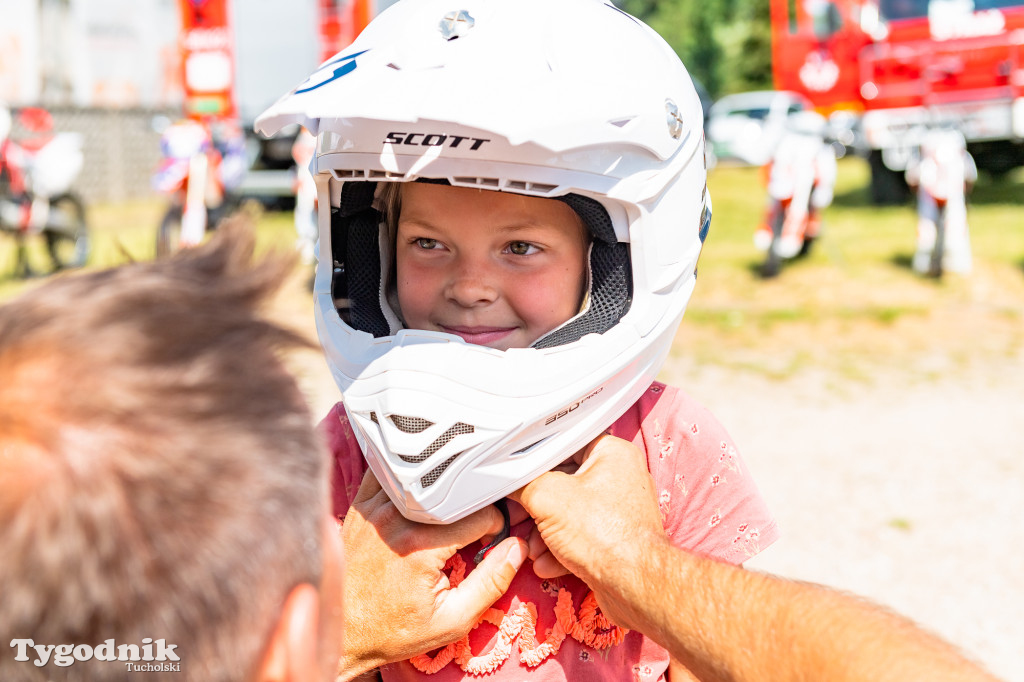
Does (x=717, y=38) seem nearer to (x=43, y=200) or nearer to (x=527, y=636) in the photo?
(x=43, y=200)

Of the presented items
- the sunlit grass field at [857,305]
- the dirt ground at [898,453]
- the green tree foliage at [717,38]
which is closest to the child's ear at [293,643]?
the dirt ground at [898,453]

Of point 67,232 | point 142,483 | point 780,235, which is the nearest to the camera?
point 142,483

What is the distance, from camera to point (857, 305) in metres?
6.98

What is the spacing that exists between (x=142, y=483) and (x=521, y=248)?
0.90 metres

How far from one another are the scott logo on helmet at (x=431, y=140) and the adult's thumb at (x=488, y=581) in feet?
1.91

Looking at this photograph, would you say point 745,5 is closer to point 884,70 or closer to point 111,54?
point 111,54

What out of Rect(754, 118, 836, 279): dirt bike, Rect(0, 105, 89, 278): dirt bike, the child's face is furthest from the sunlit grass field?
the child's face

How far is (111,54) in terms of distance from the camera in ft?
69.4

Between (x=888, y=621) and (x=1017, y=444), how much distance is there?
4031 mm

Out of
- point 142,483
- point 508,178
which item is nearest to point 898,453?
point 508,178

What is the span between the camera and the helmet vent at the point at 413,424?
1406mm

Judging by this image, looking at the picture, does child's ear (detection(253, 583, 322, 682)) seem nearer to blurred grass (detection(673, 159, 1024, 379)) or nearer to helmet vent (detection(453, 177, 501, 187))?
helmet vent (detection(453, 177, 501, 187))

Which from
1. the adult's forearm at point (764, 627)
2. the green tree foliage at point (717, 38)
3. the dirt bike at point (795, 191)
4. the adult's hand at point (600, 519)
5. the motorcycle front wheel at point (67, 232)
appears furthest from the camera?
the green tree foliage at point (717, 38)

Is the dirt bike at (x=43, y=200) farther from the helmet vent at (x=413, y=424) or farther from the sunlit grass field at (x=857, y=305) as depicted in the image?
the helmet vent at (x=413, y=424)
